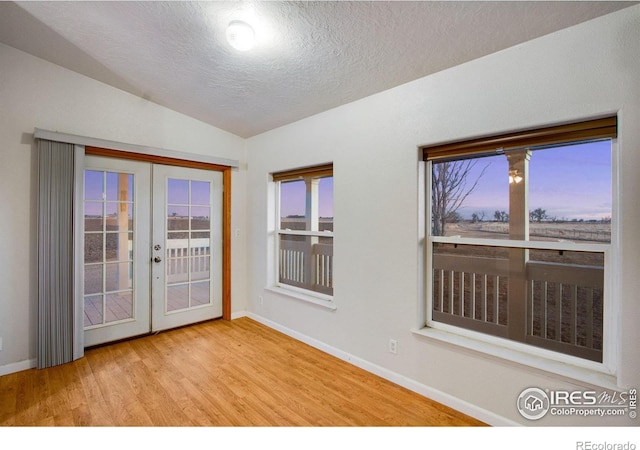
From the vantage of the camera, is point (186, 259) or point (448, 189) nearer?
point (448, 189)

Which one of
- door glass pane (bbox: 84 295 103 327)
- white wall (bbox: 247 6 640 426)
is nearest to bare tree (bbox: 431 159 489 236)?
white wall (bbox: 247 6 640 426)

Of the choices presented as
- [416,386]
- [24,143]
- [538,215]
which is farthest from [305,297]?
[24,143]

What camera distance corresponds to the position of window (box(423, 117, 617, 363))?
5.85ft

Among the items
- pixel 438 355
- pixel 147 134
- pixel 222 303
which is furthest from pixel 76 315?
pixel 438 355

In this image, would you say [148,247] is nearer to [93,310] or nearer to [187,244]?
[187,244]

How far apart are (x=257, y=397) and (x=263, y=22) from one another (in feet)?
8.62

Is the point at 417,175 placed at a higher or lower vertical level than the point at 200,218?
higher

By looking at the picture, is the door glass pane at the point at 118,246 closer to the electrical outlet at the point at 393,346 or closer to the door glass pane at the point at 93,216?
the door glass pane at the point at 93,216

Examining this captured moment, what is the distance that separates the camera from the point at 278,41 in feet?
6.78

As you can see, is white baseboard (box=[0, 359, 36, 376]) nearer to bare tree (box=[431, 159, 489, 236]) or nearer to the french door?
the french door

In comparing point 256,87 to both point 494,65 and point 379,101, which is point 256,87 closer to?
point 379,101

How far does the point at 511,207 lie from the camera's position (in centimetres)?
207

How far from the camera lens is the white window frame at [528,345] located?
5.48 feet

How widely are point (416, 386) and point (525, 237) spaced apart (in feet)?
4.51
